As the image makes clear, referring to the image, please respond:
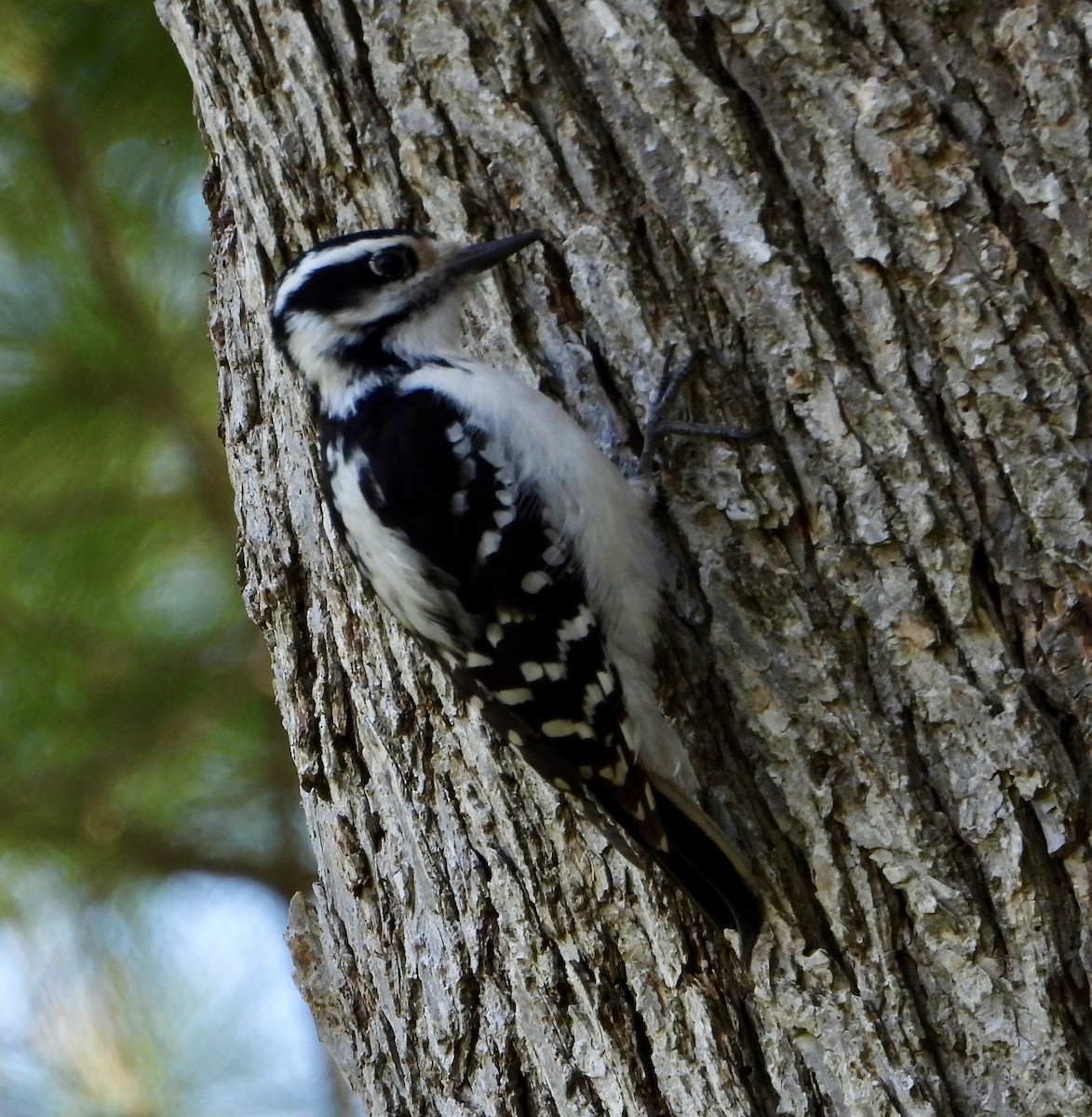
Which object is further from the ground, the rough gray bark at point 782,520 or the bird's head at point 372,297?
the bird's head at point 372,297

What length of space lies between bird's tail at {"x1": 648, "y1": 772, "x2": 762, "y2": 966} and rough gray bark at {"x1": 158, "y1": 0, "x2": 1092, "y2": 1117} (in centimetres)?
4

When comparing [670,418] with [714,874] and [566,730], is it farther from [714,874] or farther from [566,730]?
[714,874]

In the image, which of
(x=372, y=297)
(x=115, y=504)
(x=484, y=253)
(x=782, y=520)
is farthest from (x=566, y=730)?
(x=115, y=504)

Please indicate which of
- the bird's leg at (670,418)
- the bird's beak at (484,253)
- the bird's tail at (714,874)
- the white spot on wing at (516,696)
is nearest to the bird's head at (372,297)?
the bird's beak at (484,253)

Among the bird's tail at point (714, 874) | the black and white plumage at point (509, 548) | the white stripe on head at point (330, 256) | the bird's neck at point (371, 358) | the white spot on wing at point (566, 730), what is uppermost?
the white stripe on head at point (330, 256)

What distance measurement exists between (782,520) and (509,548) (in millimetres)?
547

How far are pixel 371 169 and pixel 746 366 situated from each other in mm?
866

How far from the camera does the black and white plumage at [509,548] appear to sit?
237 cm

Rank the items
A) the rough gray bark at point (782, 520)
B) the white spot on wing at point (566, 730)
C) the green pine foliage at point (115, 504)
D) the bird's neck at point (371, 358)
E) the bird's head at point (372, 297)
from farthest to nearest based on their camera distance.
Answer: the green pine foliage at point (115, 504)
the bird's neck at point (371, 358)
the bird's head at point (372, 297)
the white spot on wing at point (566, 730)
the rough gray bark at point (782, 520)

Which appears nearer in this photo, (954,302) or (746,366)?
(954,302)

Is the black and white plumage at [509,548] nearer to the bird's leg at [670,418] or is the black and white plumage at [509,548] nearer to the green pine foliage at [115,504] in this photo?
the bird's leg at [670,418]

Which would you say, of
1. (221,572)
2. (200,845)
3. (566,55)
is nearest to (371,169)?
(566,55)

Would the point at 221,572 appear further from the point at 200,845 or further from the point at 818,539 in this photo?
the point at 818,539

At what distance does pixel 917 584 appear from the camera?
6.93 ft
